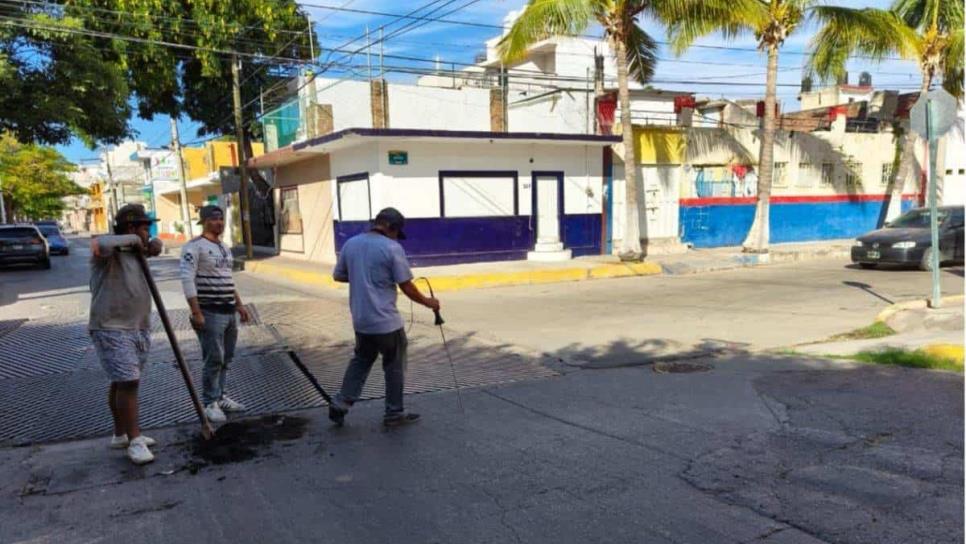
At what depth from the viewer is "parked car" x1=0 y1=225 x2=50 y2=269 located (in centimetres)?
2128

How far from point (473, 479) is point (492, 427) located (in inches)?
41.2

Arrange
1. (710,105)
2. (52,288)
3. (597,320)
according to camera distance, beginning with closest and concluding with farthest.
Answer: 1. (597,320)
2. (52,288)
3. (710,105)

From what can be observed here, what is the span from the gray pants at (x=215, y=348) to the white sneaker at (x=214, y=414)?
46 millimetres

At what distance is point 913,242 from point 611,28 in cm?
841

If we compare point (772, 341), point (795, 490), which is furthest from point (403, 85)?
point (795, 490)

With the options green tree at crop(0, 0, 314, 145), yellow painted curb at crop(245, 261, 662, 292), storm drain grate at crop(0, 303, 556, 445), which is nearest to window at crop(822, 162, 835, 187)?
yellow painted curb at crop(245, 261, 662, 292)

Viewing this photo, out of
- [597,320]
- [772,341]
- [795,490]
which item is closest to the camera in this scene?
[795,490]

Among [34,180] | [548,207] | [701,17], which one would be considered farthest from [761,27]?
[34,180]

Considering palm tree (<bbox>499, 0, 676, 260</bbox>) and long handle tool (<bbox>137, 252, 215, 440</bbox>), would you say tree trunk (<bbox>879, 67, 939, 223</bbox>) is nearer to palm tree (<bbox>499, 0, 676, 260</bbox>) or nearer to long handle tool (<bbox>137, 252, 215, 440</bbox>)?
palm tree (<bbox>499, 0, 676, 260</bbox>)

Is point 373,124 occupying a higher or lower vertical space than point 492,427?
higher

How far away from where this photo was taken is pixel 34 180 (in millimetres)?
58031

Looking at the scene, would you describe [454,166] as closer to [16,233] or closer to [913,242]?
[913,242]

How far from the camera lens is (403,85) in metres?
21.3

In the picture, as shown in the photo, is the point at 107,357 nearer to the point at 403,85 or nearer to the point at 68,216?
the point at 403,85
